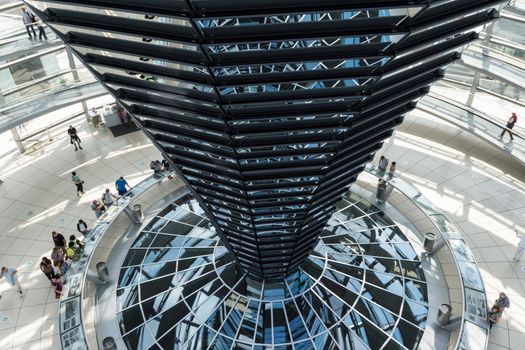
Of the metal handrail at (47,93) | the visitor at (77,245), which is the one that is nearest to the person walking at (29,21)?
the metal handrail at (47,93)

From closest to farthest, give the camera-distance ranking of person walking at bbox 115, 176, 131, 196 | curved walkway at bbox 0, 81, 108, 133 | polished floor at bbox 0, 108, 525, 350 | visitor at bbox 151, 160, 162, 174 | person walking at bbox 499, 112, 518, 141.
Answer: polished floor at bbox 0, 108, 525, 350 → person walking at bbox 115, 176, 131, 196 → curved walkway at bbox 0, 81, 108, 133 → visitor at bbox 151, 160, 162, 174 → person walking at bbox 499, 112, 518, 141

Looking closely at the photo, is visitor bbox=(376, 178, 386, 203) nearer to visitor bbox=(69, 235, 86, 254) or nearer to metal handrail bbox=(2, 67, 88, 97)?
visitor bbox=(69, 235, 86, 254)

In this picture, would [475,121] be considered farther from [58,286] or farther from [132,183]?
[58,286]

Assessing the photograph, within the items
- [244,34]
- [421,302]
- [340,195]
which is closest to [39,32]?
[340,195]

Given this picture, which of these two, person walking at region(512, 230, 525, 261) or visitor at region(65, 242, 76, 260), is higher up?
visitor at region(65, 242, 76, 260)

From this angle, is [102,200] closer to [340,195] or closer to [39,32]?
[39,32]

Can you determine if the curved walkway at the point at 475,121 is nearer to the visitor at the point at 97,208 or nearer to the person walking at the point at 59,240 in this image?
the visitor at the point at 97,208

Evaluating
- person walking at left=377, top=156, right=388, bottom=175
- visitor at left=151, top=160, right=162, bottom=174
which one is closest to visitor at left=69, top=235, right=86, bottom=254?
visitor at left=151, top=160, right=162, bottom=174
